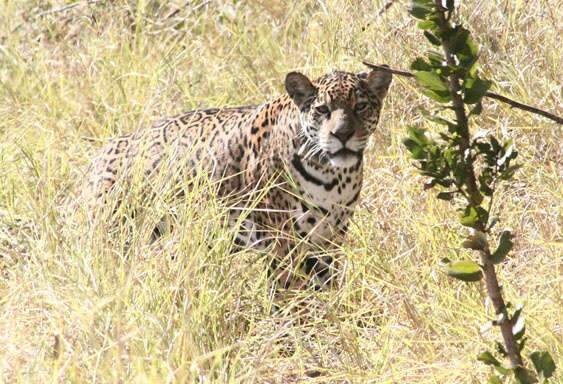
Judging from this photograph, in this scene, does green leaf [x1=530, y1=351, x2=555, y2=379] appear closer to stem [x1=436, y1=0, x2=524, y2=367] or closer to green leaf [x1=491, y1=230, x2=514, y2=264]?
stem [x1=436, y1=0, x2=524, y2=367]

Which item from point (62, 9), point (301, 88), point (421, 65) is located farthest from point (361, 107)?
point (62, 9)

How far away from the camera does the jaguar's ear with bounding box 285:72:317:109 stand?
589 cm

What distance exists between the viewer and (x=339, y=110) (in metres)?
5.78

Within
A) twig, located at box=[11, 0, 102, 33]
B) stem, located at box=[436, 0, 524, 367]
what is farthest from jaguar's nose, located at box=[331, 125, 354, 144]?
twig, located at box=[11, 0, 102, 33]

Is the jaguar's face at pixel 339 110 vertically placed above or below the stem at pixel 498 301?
below

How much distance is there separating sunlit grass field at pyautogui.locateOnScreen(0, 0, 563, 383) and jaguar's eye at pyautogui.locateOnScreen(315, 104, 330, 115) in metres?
0.45

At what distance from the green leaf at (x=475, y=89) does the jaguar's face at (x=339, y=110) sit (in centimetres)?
226

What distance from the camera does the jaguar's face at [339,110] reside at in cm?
574

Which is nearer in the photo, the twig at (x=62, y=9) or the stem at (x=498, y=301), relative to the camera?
the stem at (x=498, y=301)

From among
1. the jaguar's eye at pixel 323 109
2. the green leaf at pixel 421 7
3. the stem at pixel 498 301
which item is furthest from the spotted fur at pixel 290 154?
the green leaf at pixel 421 7

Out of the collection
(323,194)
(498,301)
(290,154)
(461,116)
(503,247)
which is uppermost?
(461,116)

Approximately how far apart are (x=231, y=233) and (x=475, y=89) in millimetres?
1755

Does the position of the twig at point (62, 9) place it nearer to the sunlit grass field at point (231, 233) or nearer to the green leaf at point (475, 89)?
the sunlit grass field at point (231, 233)

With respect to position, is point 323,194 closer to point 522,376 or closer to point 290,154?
point 290,154
